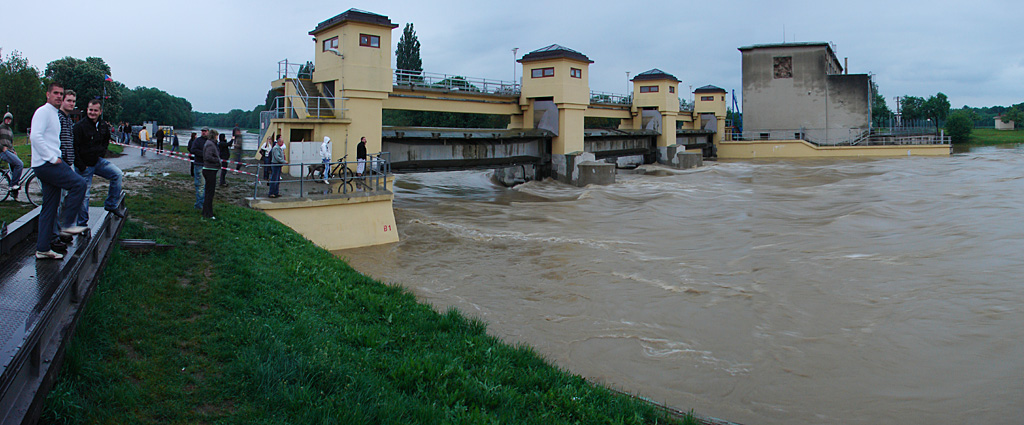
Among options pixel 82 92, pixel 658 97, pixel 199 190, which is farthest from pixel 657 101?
pixel 82 92

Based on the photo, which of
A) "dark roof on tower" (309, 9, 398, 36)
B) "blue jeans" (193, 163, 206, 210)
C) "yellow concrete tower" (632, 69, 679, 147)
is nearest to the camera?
"blue jeans" (193, 163, 206, 210)

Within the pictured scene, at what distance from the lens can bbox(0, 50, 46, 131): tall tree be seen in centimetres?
4178

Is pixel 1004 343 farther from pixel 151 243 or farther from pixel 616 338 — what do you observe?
pixel 151 243

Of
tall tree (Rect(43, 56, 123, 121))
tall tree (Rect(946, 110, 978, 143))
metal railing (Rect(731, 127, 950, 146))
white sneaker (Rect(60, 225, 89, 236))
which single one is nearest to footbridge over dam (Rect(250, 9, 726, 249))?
white sneaker (Rect(60, 225, 89, 236))

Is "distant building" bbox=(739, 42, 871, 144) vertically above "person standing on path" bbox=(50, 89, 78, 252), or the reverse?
"distant building" bbox=(739, 42, 871, 144)

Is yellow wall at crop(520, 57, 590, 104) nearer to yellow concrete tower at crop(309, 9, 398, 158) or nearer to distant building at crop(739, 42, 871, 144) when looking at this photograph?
yellow concrete tower at crop(309, 9, 398, 158)

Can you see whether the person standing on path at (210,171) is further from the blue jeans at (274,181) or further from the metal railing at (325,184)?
the blue jeans at (274,181)

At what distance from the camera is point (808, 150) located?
191 ft

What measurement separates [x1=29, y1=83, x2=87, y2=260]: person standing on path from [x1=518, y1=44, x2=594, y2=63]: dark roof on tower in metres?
28.3

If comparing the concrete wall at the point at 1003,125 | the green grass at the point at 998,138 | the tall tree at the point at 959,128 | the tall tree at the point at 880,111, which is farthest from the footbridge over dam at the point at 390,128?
the concrete wall at the point at 1003,125

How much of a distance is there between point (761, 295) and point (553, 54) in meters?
23.6

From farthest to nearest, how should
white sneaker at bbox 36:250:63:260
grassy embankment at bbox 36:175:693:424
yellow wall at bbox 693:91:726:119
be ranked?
yellow wall at bbox 693:91:726:119 → white sneaker at bbox 36:250:63:260 → grassy embankment at bbox 36:175:693:424

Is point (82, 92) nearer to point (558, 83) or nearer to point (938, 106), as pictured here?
point (558, 83)

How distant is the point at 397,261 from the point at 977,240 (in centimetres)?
1437
